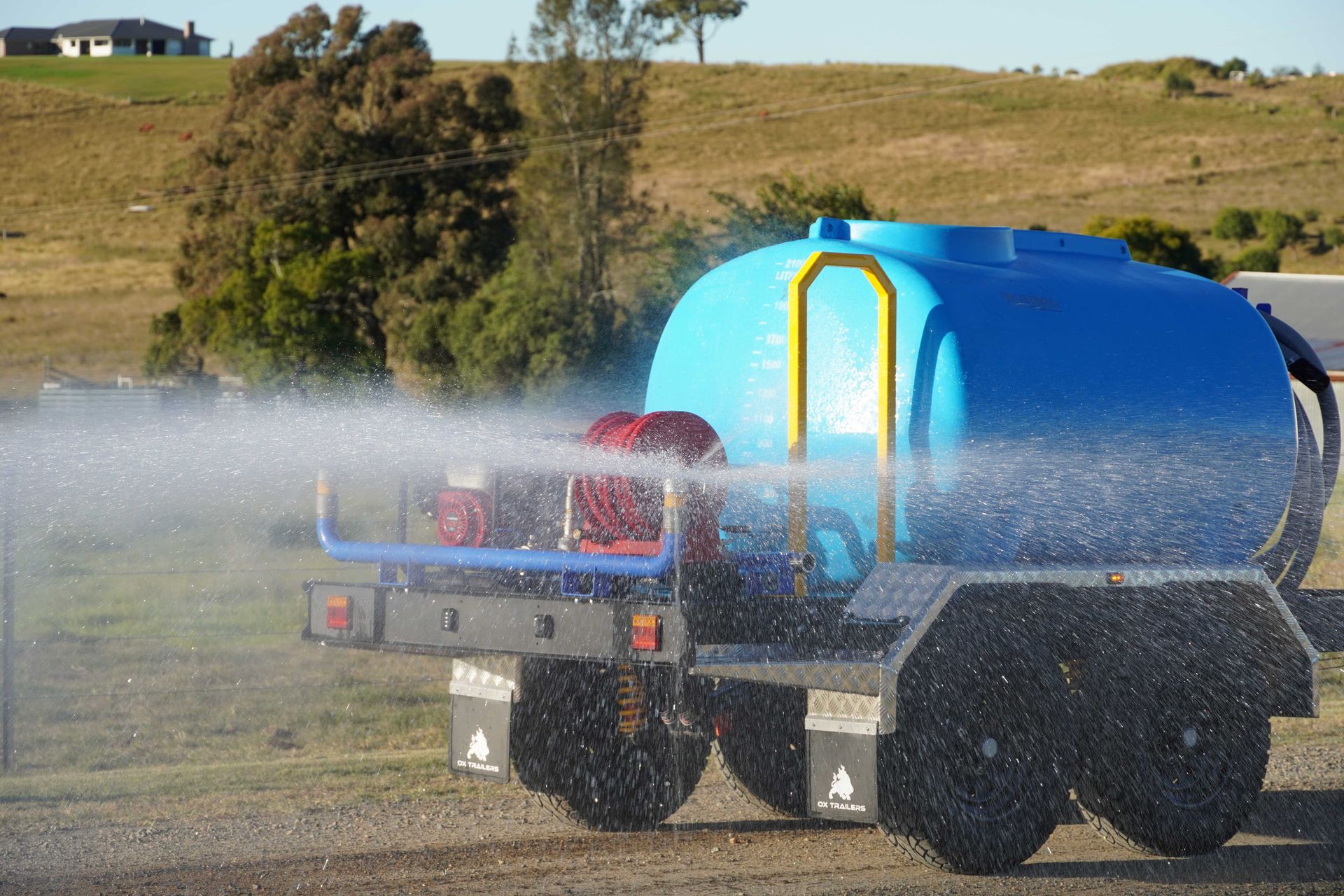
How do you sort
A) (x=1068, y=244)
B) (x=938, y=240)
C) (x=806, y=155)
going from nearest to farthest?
(x=938, y=240) < (x=1068, y=244) < (x=806, y=155)

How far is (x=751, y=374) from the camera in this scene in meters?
7.64

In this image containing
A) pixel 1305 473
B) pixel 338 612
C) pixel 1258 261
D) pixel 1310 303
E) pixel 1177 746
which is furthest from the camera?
pixel 1258 261

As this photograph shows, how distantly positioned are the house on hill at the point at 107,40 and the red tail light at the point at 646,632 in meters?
126

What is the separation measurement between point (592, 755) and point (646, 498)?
5.26 ft

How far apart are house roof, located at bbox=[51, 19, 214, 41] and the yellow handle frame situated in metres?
129

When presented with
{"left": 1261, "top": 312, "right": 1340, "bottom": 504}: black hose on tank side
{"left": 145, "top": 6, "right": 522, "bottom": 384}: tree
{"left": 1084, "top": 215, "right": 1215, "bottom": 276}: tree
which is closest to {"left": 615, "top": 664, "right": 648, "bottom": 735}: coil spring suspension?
{"left": 1261, "top": 312, "right": 1340, "bottom": 504}: black hose on tank side

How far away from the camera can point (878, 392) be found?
6.87m

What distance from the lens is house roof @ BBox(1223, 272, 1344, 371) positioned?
88.3ft

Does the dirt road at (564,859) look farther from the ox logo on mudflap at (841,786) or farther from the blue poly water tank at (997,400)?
the blue poly water tank at (997,400)

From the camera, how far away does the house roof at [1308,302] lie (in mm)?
26922

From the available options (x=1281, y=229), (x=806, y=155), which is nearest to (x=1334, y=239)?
(x=1281, y=229)

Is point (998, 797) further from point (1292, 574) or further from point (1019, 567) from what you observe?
point (1292, 574)

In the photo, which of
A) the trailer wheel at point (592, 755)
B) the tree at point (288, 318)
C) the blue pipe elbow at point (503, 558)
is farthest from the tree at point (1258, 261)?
the blue pipe elbow at point (503, 558)

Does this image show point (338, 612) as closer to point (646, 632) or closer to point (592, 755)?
point (592, 755)
